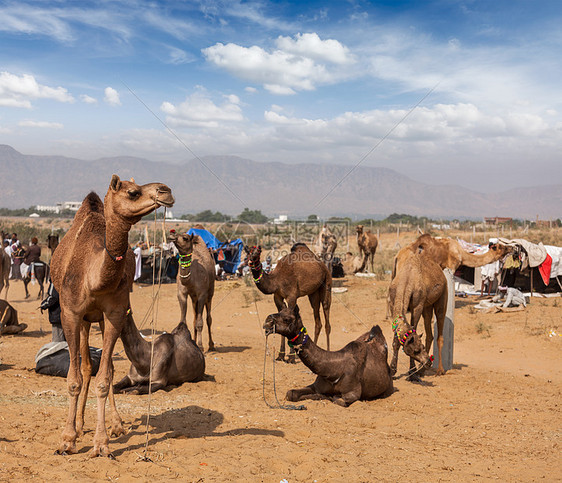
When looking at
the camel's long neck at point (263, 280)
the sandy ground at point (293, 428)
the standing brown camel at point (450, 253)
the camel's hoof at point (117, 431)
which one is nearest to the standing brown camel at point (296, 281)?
the camel's long neck at point (263, 280)

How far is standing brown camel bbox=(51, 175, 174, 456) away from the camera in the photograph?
4641 millimetres

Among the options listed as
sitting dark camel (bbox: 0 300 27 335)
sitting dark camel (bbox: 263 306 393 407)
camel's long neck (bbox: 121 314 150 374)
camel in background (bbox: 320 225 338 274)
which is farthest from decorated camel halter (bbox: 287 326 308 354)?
camel in background (bbox: 320 225 338 274)

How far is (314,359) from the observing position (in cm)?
757

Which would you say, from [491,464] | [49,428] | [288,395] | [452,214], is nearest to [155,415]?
[49,428]

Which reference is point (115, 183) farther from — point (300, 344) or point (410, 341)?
point (410, 341)

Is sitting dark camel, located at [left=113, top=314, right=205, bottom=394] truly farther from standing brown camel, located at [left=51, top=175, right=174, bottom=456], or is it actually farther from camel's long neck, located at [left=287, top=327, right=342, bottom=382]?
camel's long neck, located at [left=287, top=327, right=342, bottom=382]

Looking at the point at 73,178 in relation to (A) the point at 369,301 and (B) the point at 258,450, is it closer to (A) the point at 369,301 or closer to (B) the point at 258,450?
(A) the point at 369,301

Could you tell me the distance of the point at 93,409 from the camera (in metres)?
6.85

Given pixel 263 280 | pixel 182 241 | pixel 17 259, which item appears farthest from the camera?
pixel 17 259

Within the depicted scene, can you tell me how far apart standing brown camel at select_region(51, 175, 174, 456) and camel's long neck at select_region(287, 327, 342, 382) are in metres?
2.72

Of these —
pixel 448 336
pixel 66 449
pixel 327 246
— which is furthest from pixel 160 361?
pixel 327 246

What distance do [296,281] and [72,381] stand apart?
6.29 meters

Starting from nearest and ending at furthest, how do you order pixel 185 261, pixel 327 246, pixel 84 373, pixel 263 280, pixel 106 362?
pixel 106 362
pixel 84 373
pixel 263 280
pixel 185 261
pixel 327 246

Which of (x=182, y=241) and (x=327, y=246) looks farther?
(x=327, y=246)
